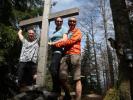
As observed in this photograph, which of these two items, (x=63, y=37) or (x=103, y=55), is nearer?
(x=63, y=37)

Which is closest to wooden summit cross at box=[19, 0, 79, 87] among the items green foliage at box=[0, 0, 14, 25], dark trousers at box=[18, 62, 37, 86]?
dark trousers at box=[18, 62, 37, 86]

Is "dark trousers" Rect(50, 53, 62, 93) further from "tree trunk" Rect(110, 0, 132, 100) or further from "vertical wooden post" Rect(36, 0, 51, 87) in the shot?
"tree trunk" Rect(110, 0, 132, 100)

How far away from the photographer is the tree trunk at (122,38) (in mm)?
8547

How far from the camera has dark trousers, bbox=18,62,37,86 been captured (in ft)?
23.8

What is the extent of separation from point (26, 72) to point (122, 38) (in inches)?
113

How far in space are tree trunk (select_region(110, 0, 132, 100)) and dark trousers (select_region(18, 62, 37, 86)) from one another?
2.41m

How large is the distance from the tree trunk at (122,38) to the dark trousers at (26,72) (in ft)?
7.92

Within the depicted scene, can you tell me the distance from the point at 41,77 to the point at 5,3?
7.47 meters

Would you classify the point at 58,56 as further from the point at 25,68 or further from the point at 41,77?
the point at 25,68

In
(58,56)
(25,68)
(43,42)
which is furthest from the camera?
(25,68)

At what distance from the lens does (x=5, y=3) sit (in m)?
13.3

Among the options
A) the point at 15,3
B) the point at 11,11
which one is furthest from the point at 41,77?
the point at 15,3

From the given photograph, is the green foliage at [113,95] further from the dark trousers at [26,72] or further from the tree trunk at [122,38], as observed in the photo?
the dark trousers at [26,72]

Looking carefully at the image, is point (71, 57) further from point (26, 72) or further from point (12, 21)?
point (12, 21)
